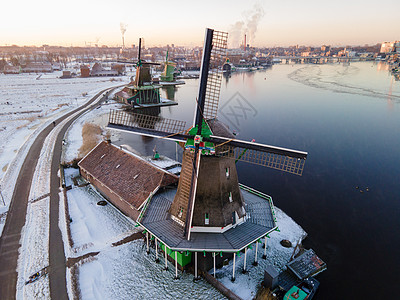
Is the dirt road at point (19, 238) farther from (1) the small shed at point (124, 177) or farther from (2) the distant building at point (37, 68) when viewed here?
(2) the distant building at point (37, 68)

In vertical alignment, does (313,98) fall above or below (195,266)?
above

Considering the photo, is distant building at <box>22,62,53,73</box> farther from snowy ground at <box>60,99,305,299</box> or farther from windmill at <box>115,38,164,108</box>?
snowy ground at <box>60,99,305,299</box>

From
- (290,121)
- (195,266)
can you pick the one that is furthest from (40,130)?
(290,121)

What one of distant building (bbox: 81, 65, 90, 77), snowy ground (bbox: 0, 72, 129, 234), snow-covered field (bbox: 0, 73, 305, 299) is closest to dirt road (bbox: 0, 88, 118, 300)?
snow-covered field (bbox: 0, 73, 305, 299)

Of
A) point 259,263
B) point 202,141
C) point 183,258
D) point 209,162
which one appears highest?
point 202,141

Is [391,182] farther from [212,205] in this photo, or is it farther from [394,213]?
[212,205]

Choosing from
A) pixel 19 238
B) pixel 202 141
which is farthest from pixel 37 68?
pixel 202 141

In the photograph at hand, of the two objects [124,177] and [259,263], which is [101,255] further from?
[259,263]

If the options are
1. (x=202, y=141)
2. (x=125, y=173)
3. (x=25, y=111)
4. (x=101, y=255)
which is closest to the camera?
(x=202, y=141)
